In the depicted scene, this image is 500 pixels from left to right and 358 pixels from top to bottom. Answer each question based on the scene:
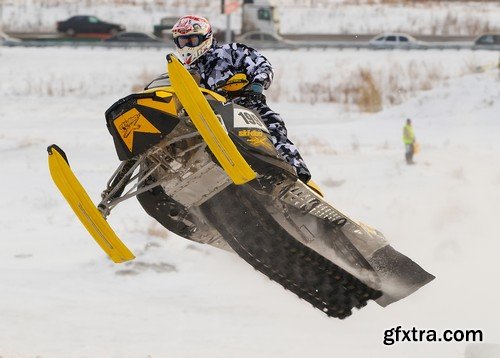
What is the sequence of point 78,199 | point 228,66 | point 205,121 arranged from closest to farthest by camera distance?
point 205,121
point 78,199
point 228,66

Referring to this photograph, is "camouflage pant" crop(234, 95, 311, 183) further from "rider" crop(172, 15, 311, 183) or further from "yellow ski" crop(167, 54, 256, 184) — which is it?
"yellow ski" crop(167, 54, 256, 184)

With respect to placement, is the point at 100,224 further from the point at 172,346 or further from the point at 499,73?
the point at 499,73

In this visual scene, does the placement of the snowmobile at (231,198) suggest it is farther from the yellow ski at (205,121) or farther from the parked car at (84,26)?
the parked car at (84,26)

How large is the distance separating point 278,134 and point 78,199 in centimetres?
156

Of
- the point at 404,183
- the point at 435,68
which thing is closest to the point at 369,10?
the point at 435,68

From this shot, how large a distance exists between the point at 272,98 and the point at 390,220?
47.9ft

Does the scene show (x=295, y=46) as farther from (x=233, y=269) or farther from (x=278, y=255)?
(x=278, y=255)

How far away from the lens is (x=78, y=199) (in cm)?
664

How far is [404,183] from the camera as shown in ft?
51.7

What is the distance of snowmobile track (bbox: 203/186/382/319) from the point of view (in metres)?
6.71

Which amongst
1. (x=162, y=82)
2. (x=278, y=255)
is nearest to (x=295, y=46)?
(x=278, y=255)

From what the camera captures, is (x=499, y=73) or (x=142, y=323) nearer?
(x=142, y=323)

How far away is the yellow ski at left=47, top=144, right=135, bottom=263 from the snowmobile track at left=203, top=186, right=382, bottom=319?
0.76 metres

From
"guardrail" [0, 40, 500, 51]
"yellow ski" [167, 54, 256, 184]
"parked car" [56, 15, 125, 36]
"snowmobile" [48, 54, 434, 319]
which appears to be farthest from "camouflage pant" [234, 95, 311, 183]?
"parked car" [56, 15, 125, 36]
